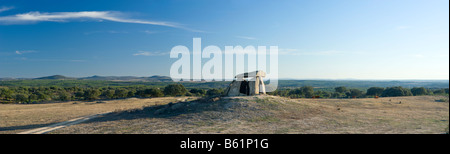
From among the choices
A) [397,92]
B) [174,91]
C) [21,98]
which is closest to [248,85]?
[174,91]

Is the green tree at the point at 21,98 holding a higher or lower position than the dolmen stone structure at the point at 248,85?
lower

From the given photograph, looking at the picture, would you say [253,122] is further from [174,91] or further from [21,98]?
[21,98]

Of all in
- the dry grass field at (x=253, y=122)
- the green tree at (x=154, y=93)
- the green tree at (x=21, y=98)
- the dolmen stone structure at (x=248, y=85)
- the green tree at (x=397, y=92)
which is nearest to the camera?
the dry grass field at (x=253, y=122)

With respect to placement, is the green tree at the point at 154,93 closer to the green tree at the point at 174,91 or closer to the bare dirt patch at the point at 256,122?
the green tree at the point at 174,91

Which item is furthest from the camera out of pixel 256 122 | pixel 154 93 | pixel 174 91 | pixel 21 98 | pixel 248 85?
pixel 174 91

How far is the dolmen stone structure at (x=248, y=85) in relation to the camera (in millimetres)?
18453

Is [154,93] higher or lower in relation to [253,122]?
lower

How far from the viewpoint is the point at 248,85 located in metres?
18.9

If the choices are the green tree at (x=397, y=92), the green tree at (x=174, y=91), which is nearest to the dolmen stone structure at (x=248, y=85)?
the green tree at (x=174, y=91)

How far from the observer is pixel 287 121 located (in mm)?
11398
